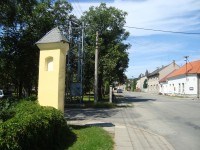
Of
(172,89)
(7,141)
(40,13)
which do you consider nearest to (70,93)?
(40,13)

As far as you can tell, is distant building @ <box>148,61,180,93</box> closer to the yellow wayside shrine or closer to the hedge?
the yellow wayside shrine

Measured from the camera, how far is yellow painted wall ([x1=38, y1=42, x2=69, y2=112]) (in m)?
12.4

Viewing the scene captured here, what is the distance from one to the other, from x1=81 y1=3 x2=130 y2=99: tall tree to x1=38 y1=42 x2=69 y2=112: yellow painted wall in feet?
83.5

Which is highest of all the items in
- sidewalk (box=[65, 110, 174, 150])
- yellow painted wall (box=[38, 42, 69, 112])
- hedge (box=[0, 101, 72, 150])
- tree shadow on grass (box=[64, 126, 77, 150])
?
yellow painted wall (box=[38, 42, 69, 112])

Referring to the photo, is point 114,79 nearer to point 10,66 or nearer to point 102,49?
point 102,49

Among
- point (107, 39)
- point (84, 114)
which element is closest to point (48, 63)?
point (84, 114)

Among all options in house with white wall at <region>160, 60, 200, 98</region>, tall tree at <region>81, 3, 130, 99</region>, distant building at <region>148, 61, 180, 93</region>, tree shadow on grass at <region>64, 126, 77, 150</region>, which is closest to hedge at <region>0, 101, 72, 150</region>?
tree shadow on grass at <region>64, 126, 77, 150</region>

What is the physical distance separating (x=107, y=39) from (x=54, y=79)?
28765mm

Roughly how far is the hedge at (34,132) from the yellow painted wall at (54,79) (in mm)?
1798

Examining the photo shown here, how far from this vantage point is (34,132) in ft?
25.4

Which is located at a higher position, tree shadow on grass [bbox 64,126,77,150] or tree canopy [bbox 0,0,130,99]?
tree canopy [bbox 0,0,130,99]

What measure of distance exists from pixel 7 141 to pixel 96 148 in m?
3.46

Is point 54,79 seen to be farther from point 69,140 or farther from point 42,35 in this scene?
point 42,35

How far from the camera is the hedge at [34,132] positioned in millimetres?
6523
